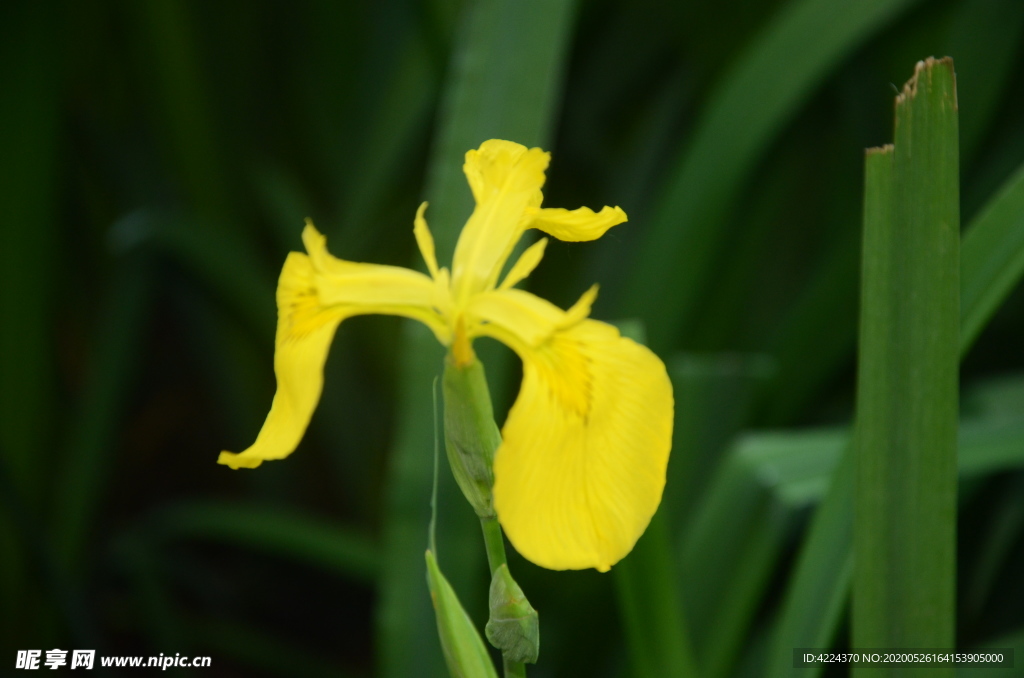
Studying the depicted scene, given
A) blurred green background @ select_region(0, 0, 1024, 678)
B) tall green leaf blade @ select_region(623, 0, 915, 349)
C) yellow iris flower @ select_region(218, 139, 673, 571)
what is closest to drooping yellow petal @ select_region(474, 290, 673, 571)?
yellow iris flower @ select_region(218, 139, 673, 571)

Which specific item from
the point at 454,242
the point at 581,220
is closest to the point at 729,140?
the point at 454,242

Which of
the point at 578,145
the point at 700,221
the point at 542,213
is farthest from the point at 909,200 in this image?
the point at 578,145

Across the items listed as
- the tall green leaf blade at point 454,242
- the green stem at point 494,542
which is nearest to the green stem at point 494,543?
the green stem at point 494,542

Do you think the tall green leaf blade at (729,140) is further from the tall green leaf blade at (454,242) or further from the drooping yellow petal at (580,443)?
the drooping yellow petal at (580,443)

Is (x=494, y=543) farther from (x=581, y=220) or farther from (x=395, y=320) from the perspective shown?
(x=395, y=320)

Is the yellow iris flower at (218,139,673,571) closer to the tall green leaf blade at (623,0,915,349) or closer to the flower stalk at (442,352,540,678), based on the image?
the flower stalk at (442,352,540,678)

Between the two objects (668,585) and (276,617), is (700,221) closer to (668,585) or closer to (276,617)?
(668,585)
